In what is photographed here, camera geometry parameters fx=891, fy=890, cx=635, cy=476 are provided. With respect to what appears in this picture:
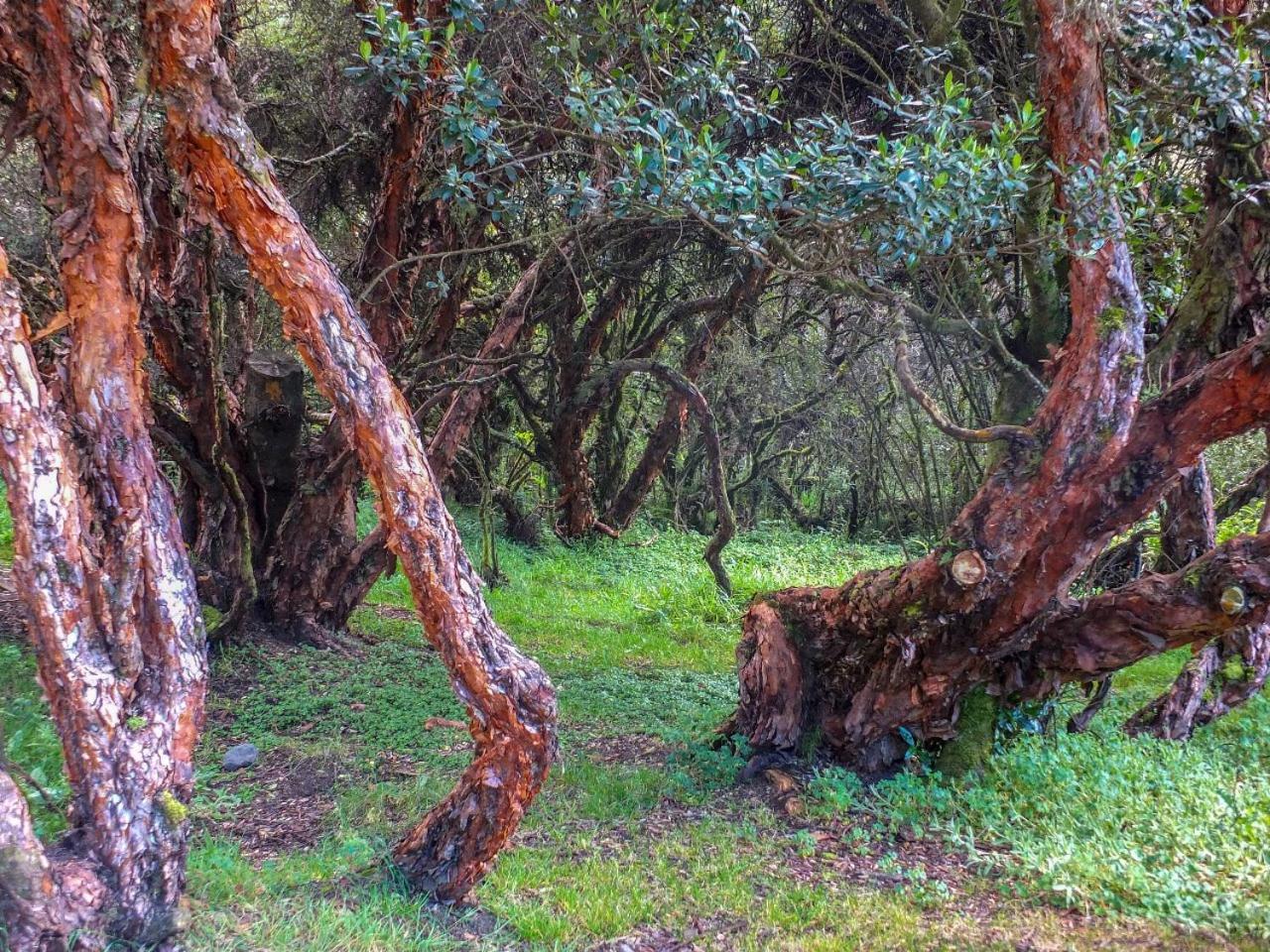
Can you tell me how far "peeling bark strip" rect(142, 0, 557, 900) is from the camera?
3131 mm

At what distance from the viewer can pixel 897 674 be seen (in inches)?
188

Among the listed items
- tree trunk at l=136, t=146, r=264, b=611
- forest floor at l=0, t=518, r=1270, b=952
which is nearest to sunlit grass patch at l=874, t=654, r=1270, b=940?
forest floor at l=0, t=518, r=1270, b=952

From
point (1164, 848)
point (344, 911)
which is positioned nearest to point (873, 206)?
point (1164, 848)

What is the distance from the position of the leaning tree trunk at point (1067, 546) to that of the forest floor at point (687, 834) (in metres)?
0.52

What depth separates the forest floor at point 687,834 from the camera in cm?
336

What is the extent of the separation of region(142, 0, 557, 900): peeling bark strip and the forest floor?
0.62 meters

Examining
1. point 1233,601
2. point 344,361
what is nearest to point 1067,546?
point 1233,601

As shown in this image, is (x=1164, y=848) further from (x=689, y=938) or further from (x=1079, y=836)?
(x=689, y=938)

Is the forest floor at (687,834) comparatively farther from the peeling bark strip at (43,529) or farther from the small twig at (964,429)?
the small twig at (964,429)

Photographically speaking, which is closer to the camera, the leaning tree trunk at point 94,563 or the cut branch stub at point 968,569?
the leaning tree trunk at point 94,563

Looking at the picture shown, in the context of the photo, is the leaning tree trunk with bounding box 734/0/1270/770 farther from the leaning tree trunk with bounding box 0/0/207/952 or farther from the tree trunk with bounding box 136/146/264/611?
the tree trunk with bounding box 136/146/264/611

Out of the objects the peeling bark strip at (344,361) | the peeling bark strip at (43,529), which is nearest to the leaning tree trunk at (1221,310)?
the peeling bark strip at (344,361)

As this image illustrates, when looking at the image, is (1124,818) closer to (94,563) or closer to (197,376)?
(94,563)

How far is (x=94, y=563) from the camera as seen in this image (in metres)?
2.72
